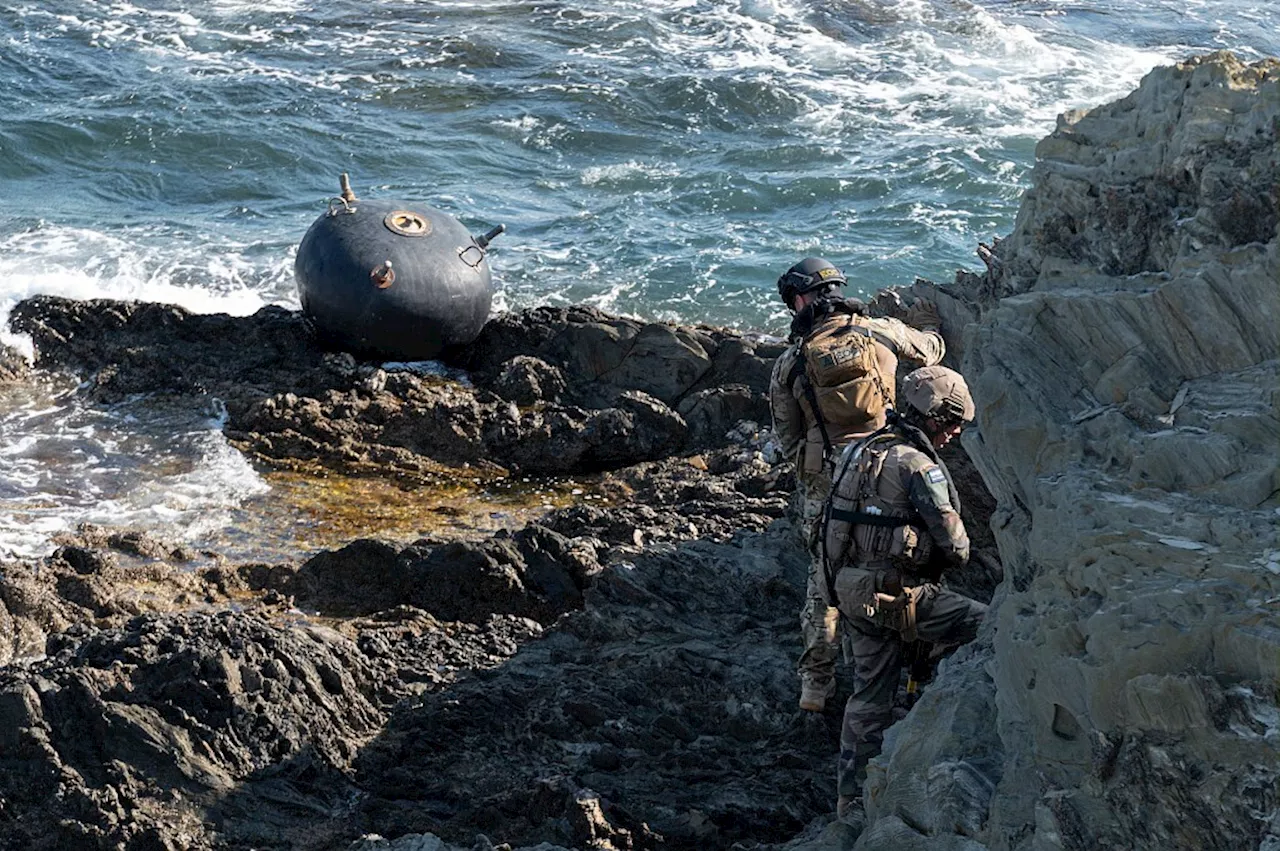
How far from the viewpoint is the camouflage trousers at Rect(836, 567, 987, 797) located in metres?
5.67

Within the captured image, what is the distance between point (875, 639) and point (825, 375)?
1236mm

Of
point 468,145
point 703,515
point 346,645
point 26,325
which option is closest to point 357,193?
point 468,145

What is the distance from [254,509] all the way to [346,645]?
3.46m

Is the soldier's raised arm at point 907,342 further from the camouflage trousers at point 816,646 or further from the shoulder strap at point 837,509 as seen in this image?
the shoulder strap at point 837,509

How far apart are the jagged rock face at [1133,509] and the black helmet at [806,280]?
1003 millimetres

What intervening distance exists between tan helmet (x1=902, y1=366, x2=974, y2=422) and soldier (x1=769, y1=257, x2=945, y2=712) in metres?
0.74

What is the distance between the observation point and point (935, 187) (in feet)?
62.7

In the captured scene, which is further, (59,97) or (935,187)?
(59,97)

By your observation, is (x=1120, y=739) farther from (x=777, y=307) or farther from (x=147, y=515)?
(x=777, y=307)

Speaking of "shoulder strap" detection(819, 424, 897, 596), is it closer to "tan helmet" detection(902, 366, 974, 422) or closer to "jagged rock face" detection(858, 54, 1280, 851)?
"tan helmet" detection(902, 366, 974, 422)

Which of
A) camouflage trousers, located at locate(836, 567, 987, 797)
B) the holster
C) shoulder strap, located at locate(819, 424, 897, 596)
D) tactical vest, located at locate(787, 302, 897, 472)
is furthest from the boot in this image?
tactical vest, located at locate(787, 302, 897, 472)

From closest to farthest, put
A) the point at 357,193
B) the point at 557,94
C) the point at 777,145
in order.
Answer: the point at 357,193 → the point at 777,145 → the point at 557,94

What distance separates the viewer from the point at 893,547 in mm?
5672

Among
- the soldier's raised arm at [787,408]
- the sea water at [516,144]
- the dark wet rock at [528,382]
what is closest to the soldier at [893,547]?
the soldier's raised arm at [787,408]
